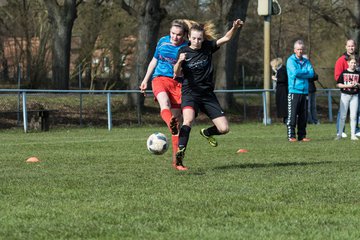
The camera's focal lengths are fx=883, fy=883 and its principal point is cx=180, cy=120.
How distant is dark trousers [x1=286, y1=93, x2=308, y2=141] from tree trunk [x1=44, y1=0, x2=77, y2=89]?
15728mm

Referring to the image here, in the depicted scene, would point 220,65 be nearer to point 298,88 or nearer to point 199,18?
point 199,18

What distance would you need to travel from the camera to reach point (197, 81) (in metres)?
10.1

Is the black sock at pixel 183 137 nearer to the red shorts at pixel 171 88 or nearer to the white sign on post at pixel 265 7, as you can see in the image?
the red shorts at pixel 171 88

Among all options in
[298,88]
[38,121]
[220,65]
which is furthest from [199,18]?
[298,88]

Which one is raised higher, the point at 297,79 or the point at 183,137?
the point at 297,79

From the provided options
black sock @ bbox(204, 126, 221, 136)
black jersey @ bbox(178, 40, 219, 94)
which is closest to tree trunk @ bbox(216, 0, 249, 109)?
black sock @ bbox(204, 126, 221, 136)

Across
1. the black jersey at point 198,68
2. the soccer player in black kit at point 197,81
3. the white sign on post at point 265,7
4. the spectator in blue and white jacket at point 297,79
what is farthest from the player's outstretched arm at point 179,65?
the white sign on post at point 265,7

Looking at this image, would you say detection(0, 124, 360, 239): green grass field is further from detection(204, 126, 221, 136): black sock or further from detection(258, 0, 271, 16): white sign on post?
detection(258, 0, 271, 16): white sign on post

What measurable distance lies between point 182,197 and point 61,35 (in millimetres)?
25367

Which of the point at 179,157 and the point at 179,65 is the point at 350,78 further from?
the point at 179,65

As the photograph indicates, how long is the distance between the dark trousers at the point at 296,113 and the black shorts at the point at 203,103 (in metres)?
6.71

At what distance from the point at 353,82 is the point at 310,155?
4.17m

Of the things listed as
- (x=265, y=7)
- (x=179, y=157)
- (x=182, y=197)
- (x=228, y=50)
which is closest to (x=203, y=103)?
(x=179, y=157)

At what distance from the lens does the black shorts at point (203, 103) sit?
10.1 m
